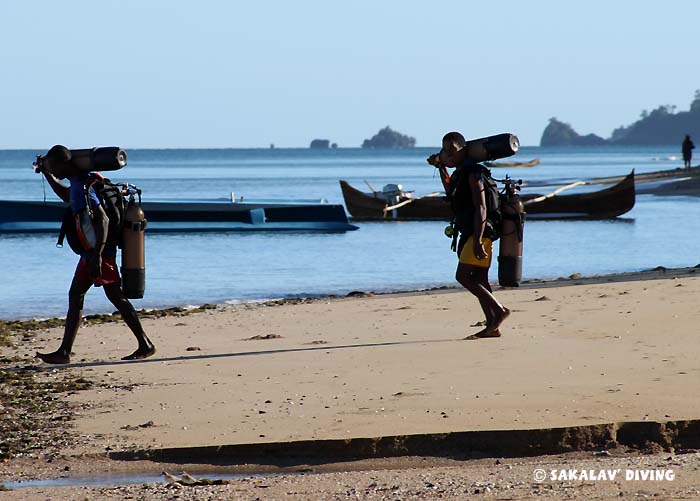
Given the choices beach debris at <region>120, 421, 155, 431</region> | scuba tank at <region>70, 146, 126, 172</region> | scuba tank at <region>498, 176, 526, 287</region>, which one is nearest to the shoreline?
scuba tank at <region>70, 146, 126, 172</region>

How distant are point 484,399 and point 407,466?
119 centimetres

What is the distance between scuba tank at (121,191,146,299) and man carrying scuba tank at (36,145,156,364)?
9 cm

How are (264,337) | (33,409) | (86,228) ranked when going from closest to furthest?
(33,409) < (86,228) < (264,337)

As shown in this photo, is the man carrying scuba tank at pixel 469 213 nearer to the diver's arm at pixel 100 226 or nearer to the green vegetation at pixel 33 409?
the diver's arm at pixel 100 226

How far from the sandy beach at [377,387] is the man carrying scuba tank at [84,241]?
379mm

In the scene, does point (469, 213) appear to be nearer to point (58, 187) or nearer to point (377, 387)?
point (377, 387)

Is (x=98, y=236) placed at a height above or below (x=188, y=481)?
above

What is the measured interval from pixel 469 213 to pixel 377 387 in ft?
6.62

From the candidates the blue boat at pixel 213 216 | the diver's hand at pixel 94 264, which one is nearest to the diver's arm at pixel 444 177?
the diver's hand at pixel 94 264

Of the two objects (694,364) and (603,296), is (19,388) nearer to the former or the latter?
(694,364)

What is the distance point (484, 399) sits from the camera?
24.7ft

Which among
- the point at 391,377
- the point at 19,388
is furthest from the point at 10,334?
the point at 391,377

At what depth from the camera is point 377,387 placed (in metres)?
8.09

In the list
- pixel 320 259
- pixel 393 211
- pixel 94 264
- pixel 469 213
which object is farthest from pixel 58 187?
pixel 393 211
